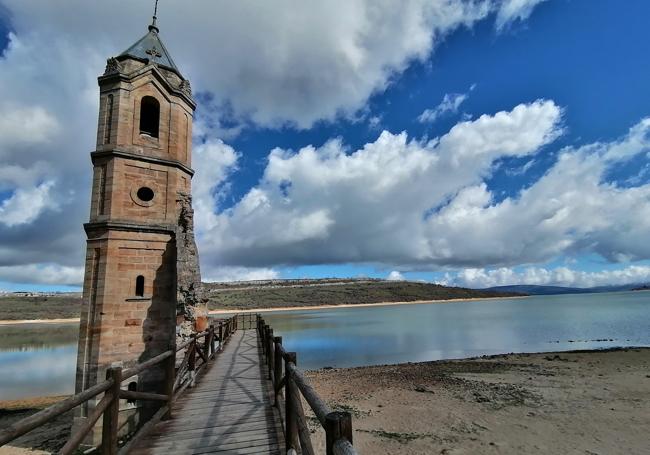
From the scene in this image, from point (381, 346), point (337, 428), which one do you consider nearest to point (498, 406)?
point (337, 428)

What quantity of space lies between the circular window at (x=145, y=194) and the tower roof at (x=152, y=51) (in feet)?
17.0

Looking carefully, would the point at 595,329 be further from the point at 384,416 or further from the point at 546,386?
the point at 384,416

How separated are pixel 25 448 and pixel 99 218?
28.6 feet

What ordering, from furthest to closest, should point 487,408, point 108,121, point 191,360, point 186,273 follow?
point 487,408
point 108,121
point 186,273
point 191,360

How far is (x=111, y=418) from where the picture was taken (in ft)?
16.3

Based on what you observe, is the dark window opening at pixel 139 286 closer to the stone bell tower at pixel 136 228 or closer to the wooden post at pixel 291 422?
the stone bell tower at pixel 136 228

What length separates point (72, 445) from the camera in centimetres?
397

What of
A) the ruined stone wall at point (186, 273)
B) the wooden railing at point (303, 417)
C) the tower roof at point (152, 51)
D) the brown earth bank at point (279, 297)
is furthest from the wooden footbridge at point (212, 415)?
the brown earth bank at point (279, 297)

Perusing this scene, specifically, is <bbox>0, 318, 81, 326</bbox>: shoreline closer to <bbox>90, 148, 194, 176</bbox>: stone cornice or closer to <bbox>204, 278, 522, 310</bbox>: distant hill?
A: <bbox>204, 278, 522, 310</bbox>: distant hill

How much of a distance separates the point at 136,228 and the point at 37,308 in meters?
121

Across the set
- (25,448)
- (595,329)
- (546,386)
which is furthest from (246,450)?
(595,329)

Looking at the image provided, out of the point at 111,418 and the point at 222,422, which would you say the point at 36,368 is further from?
the point at 111,418

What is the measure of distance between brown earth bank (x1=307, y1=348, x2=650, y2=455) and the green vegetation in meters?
101

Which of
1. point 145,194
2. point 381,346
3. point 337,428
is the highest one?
point 145,194
